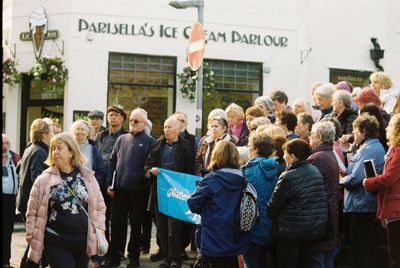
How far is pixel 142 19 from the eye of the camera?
1819 cm

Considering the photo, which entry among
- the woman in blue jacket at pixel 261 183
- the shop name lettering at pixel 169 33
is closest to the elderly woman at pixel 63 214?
the woman in blue jacket at pixel 261 183

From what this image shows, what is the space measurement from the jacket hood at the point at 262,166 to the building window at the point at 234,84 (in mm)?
10563

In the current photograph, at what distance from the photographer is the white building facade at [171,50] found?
17734 mm

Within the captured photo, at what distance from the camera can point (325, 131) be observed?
834 centimetres

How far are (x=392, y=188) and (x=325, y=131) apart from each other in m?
0.99

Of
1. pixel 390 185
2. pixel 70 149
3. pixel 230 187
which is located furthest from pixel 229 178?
pixel 390 185

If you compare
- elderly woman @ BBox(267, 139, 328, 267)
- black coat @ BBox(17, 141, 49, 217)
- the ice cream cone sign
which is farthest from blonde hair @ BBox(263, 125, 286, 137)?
the ice cream cone sign

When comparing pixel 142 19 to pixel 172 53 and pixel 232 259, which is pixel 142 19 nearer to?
pixel 172 53

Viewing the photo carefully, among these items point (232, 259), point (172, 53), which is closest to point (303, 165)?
point (232, 259)

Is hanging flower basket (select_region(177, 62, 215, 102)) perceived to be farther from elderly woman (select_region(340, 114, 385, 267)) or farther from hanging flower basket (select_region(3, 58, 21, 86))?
elderly woman (select_region(340, 114, 385, 267))

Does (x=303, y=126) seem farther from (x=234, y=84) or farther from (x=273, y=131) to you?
(x=234, y=84)

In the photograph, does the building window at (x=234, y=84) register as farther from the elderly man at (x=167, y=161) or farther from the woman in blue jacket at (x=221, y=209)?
the woman in blue jacket at (x=221, y=209)

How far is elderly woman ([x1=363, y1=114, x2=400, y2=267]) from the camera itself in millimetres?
7816

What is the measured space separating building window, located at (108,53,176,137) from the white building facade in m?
0.02
